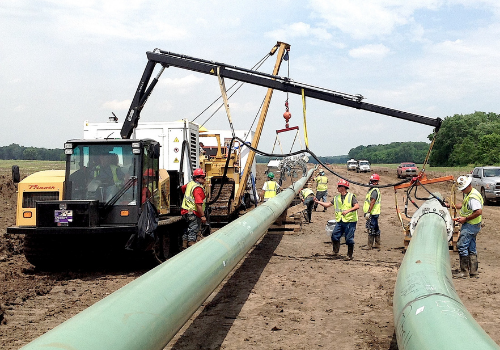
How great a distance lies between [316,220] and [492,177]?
31.4 ft

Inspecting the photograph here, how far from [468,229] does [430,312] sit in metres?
5.57

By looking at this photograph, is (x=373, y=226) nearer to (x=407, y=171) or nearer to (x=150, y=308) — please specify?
(x=150, y=308)

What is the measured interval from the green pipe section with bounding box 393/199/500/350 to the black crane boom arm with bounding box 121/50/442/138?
4.35 meters

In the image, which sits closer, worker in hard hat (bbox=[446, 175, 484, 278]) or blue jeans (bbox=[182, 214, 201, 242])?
worker in hard hat (bbox=[446, 175, 484, 278])

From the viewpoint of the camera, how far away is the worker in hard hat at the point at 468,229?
877cm

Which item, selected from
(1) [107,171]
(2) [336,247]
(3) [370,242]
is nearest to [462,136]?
(3) [370,242]

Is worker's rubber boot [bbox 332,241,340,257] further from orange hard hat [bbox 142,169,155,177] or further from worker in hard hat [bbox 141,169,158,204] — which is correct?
orange hard hat [bbox 142,169,155,177]

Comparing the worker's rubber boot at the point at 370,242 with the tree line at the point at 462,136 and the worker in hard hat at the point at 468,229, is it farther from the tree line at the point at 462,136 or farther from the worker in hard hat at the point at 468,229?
the tree line at the point at 462,136

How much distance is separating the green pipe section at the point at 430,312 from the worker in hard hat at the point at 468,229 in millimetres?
2719

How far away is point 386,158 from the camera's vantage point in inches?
7820

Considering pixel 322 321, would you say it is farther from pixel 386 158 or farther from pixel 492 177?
pixel 386 158

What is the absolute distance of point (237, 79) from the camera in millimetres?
10828

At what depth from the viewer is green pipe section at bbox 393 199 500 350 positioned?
10.9ft

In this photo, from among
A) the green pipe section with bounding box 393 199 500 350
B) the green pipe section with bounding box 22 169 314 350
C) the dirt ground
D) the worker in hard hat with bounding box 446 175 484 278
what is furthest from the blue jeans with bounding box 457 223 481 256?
the green pipe section with bounding box 22 169 314 350
